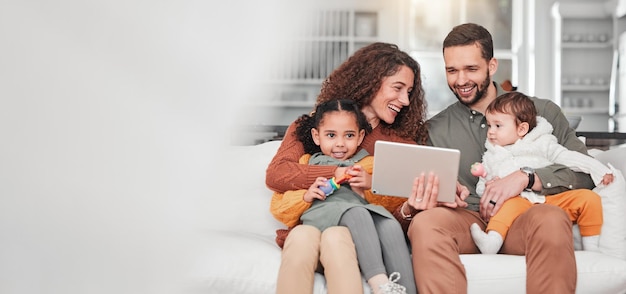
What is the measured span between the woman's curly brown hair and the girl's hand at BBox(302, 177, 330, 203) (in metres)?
0.37

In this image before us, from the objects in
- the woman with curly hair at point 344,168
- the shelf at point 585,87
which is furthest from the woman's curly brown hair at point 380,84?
the shelf at point 585,87

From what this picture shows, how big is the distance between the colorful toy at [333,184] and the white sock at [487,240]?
324 millimetres

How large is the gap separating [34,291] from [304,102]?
4.64 meters

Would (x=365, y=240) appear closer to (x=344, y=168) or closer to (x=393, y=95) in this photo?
(x=344, y=168)

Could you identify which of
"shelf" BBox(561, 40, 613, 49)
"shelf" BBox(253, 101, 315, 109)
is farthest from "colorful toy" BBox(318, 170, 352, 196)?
"shelf" BBox(561, 40, 613, 49)

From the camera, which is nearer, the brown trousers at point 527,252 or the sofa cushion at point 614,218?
the brown trousers at point 527,252

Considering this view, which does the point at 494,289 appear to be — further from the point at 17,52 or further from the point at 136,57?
the point at 17,52

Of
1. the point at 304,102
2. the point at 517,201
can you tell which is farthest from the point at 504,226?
the point at 304,102

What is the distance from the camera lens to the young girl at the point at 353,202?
4.58 feet

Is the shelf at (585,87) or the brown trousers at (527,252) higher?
the shelf at (585,87)

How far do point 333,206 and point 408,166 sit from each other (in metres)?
0.20

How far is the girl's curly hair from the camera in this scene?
67.3 inches

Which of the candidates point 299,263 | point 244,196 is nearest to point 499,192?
point 299,263

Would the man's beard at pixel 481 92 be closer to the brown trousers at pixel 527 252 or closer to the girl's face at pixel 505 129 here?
the girl's face at pixel 505 129
